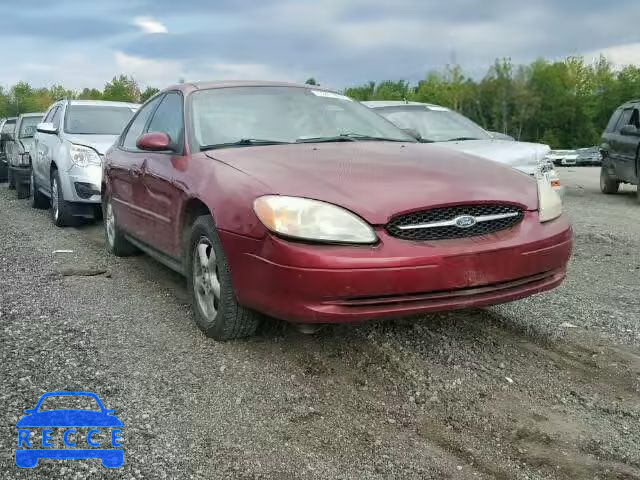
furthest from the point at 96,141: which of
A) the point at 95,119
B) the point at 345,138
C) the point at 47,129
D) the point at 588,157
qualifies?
the point at 588,157

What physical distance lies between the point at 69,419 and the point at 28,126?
45.4 feet

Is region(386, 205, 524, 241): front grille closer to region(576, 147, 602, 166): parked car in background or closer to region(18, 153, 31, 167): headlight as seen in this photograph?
region(18, 153, 31, 167): headlight

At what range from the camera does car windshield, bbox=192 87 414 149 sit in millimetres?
4633

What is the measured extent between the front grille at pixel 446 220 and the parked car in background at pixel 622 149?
31.5 ft

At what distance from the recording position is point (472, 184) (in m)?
3.74

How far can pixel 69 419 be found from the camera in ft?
10.0

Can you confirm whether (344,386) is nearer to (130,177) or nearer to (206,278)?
(206,278)

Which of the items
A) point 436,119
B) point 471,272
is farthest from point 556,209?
point 436,119

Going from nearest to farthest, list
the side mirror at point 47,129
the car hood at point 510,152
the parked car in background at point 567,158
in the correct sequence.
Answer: the car hood at point 510,152, the side mirror at point 47,129, the parked car in background at point 567,158

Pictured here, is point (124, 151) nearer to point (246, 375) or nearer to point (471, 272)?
point (246, 375)

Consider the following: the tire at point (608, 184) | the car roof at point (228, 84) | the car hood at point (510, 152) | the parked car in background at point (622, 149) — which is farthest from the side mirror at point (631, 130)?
the car roof at point (228, 84)

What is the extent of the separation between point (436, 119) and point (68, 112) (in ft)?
16.6

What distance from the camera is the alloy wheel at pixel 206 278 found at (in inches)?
161

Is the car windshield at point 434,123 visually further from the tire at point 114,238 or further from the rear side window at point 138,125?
the tire at point 114,238
